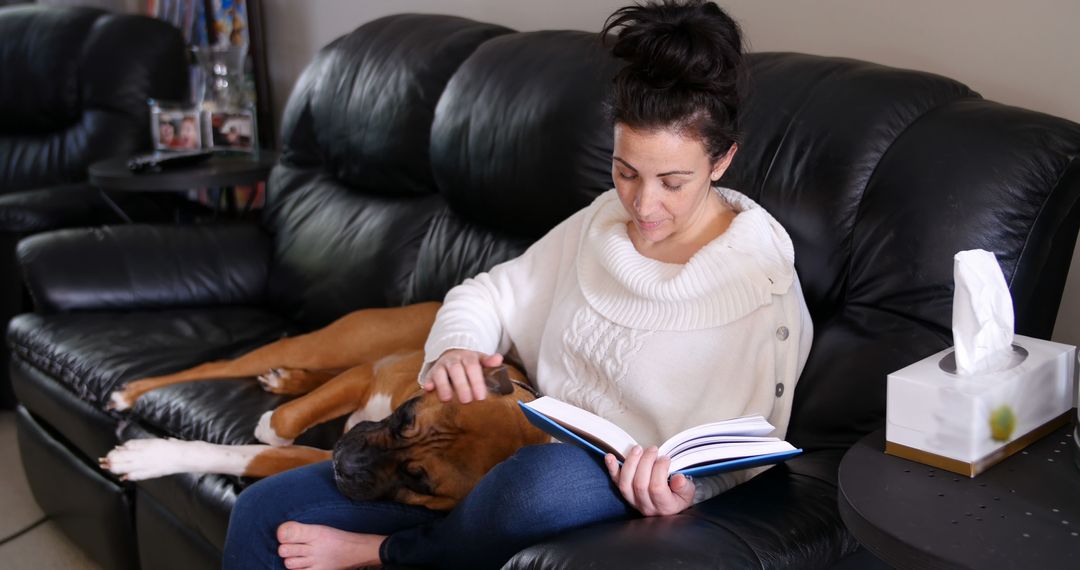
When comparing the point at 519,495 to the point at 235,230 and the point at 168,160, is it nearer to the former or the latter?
the point at 235,230

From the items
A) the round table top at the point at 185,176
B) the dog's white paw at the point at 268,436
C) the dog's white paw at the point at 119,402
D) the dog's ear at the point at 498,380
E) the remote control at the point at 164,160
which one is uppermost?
the dog's ear at the point at 498,380

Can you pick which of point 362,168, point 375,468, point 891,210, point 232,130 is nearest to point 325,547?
point 375,468

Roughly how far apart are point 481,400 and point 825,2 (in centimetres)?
111

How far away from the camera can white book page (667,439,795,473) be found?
1.31 meters

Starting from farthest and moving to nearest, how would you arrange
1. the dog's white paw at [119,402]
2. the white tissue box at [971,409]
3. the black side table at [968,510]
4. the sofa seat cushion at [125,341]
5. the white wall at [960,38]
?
the sofa seat cushion at [125,341] → the dog's white paw at [119,402] → the white wall at [960,38] → the white tissue box at [971,409] → the black side table at [968,510]

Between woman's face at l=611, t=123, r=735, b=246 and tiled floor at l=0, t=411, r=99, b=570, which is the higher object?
woman's face at l=611, t=123, r=735, b=246

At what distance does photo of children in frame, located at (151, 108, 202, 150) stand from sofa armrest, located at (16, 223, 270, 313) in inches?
24.6

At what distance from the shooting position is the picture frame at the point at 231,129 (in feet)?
11.5

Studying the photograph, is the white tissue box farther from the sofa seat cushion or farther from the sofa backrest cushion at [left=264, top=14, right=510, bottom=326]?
the sofa seat cushion

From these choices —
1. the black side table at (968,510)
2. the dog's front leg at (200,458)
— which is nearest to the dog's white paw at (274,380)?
the dog's front leg at (200,458)

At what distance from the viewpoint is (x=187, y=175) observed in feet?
10.5

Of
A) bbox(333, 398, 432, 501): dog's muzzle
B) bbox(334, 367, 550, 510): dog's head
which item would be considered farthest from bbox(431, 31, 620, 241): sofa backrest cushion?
bbox(333, 398, 432, 501): dog's muzzle

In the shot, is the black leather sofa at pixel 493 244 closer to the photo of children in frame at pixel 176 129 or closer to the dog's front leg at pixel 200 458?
the dog's front leg at pixel 200 458

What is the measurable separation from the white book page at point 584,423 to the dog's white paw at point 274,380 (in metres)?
1.10
